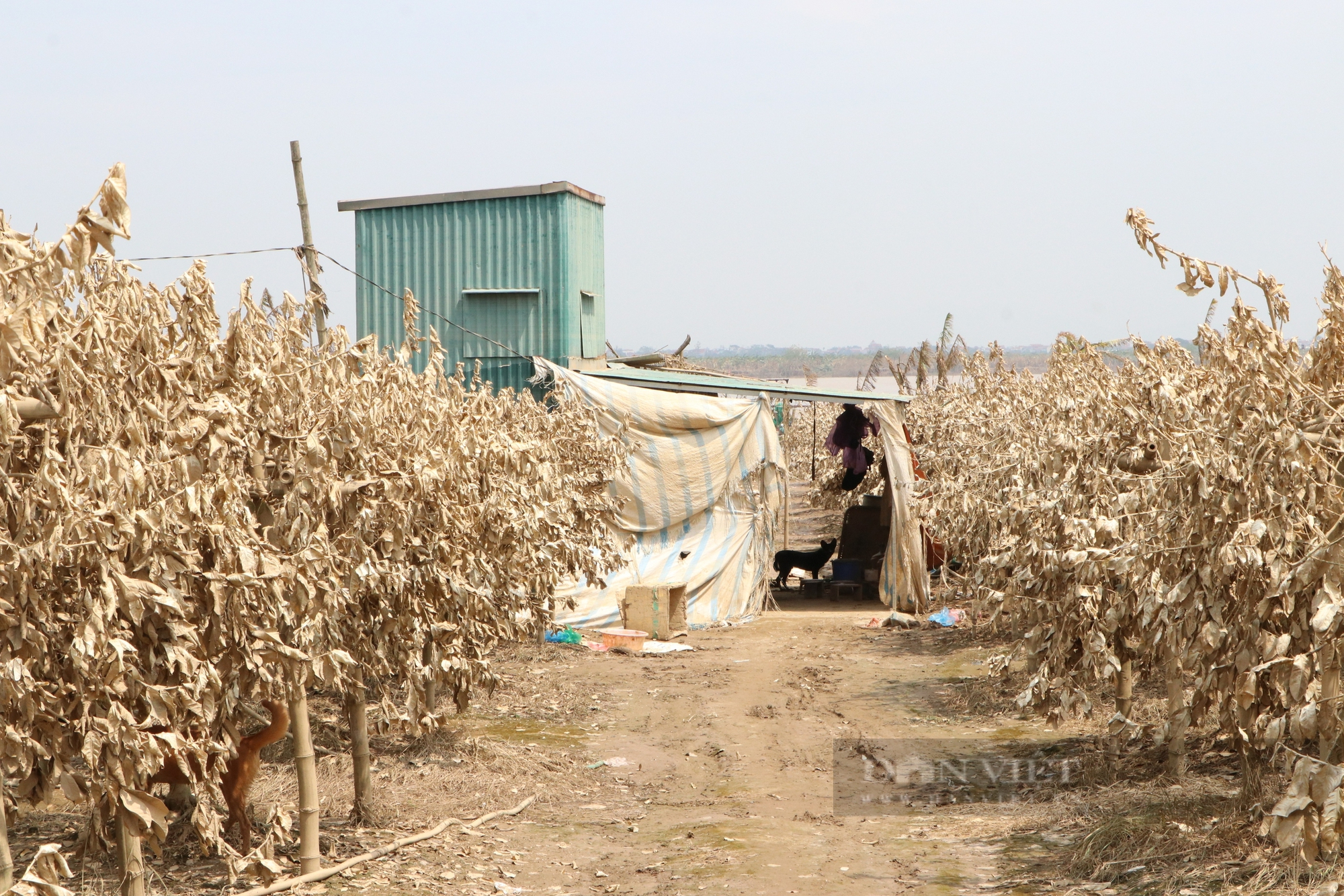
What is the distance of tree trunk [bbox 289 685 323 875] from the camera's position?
640cm

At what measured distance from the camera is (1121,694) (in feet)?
26.7

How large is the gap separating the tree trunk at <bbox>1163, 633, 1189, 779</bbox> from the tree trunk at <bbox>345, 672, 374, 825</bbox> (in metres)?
4.78

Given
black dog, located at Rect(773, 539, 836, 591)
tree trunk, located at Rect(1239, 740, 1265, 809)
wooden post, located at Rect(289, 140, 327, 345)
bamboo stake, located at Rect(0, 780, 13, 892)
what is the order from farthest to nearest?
black dog, located at Rect(773, 539, 836, 591), wooden post, located at Rect(289, 140, 327, 345), tree trunk, located at Rect(1239, 740, 1265, 809), bamboo stake, located at Rect(0, 780, 13, 892)

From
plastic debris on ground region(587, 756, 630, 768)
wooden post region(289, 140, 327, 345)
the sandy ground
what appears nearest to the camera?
the sandy ground

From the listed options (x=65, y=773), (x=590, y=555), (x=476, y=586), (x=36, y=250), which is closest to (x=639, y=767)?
(x=476, y=586)

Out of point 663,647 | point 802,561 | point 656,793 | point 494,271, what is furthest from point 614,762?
point 494,271

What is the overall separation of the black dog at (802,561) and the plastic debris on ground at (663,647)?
4631 mm

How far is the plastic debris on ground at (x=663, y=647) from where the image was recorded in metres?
14.5

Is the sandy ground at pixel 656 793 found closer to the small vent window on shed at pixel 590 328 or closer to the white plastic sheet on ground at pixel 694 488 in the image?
the white plastic sheet on ground at pixel 694 488

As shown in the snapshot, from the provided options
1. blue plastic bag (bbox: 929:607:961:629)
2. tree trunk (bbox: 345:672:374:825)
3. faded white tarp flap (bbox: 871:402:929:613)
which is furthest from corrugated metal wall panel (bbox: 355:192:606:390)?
tree trunk (bbox: 345:672:374:825)

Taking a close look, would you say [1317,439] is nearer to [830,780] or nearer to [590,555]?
[830,780]

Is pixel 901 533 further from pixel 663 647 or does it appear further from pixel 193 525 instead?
pixel 193 525

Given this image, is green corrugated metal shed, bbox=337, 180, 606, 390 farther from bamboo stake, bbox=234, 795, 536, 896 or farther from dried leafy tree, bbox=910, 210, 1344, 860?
bamboo stake, bbox=234, 795, 536, 896

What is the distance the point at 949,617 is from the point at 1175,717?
383 inches
